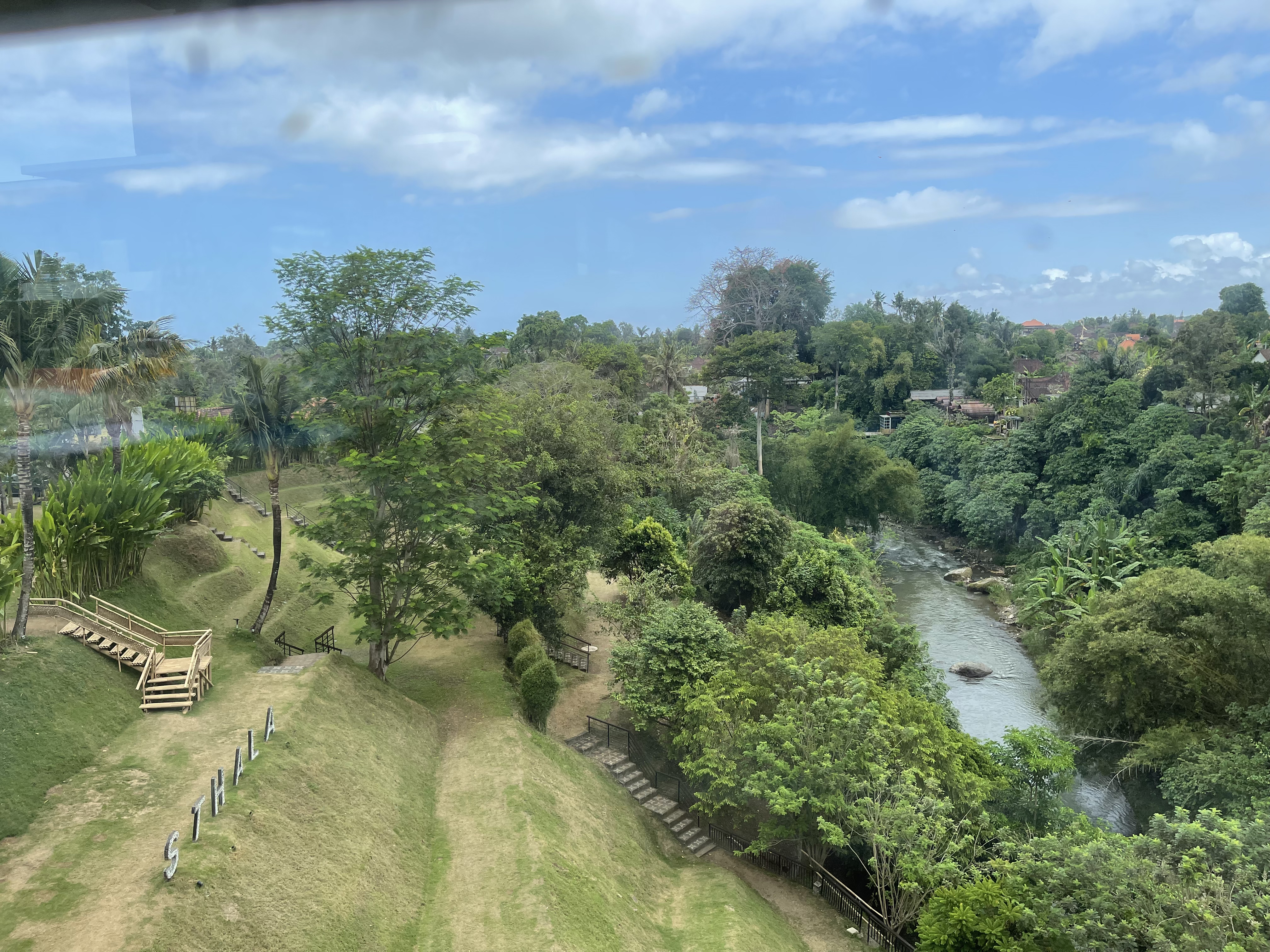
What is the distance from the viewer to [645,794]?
54.2 feet

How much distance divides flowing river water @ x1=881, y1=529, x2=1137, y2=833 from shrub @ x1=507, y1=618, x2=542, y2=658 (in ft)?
38.8

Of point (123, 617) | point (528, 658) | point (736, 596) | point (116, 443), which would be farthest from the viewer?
point (736, 596)

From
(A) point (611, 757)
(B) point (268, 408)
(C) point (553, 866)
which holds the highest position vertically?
(B) point (268, 408)

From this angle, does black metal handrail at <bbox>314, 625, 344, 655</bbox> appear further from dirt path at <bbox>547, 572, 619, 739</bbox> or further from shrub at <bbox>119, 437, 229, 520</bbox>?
dirt path at <bbox>547, 572, 619, 739</bbox>

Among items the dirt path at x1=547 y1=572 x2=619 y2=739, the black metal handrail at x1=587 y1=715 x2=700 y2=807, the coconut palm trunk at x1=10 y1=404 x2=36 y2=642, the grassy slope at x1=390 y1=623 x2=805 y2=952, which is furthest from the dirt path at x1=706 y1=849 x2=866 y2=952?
the coconut palm trunk at x1=10 y1=404 x2=36 y2=642

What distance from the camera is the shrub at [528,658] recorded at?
701 inches

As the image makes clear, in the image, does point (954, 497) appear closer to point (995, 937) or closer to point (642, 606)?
point (642, 606)

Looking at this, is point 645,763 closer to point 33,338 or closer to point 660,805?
point 660,805

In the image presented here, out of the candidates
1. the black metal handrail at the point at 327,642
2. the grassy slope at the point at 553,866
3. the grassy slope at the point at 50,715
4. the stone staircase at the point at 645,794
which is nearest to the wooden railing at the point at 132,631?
the grassy slope at the point at 50,715

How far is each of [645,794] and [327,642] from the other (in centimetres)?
871

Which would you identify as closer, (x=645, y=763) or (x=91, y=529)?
(x=91, y=529)

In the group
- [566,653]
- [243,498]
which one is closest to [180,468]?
[243,498]

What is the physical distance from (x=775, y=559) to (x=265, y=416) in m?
14.5

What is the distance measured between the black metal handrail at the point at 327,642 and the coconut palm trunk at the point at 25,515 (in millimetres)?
6039
